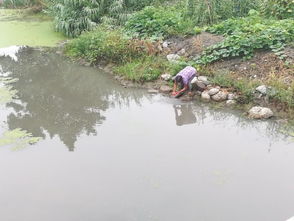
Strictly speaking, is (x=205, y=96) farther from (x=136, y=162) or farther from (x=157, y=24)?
(x=157, y=24)

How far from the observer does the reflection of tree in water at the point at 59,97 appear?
241 inches

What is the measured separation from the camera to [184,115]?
6227 millimetres

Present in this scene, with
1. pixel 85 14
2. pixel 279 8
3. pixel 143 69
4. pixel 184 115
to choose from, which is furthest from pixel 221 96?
pixel 85 14

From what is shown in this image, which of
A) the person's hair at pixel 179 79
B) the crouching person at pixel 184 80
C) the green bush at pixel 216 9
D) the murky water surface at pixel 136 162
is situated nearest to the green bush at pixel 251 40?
the crouching person at pixel 184 80

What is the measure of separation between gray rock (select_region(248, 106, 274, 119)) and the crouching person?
129 cm

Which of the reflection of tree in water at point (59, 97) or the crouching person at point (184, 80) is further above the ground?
the crouching person at point (184, 80)

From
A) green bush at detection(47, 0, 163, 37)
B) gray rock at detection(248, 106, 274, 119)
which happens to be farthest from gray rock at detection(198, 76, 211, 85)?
green bush at detection(47, 0, 163, 37)

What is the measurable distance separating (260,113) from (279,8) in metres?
3.87

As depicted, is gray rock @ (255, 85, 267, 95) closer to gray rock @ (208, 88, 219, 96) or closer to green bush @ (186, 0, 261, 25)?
gray rock @ (208, 88, 219, 96)

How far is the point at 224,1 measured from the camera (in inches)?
362

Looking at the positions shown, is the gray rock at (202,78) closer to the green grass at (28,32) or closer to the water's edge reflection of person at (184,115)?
the water's edge reflection of person at (184,115)

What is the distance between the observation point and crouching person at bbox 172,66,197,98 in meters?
6.59

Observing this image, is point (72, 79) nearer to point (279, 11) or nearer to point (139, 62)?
point (139, 62)

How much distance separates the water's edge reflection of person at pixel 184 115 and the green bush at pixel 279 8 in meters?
3.76
